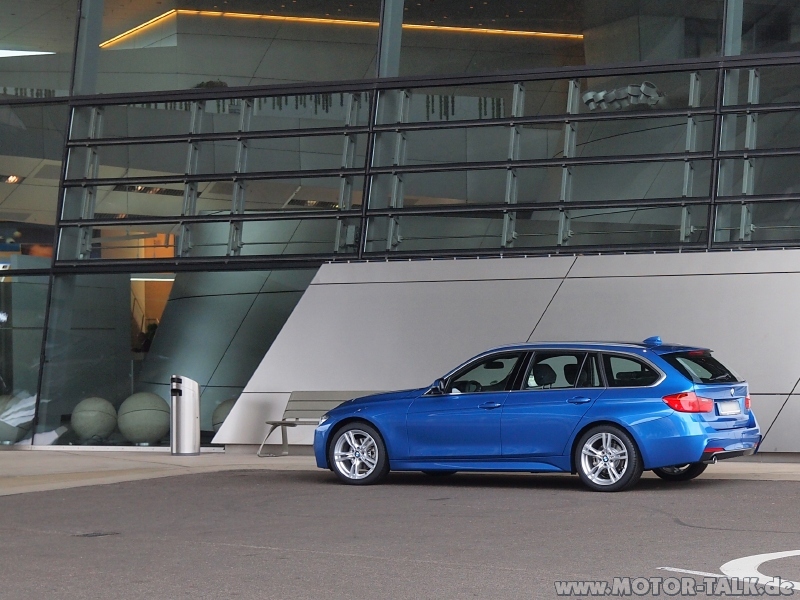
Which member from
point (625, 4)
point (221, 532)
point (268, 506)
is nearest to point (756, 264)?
point (625, 4)

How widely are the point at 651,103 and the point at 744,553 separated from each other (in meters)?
11.4

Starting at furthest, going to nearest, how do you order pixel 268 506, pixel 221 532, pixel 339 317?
1. pixel 339 317
2. pixel 268 506
3. pixel 221 532

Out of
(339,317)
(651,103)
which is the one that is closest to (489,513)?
(339,317)

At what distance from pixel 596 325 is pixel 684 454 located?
5135 millimetres

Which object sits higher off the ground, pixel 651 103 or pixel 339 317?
pixel 651 103

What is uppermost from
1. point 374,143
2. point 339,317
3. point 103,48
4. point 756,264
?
→ point 103,48

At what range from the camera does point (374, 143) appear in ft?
62.3

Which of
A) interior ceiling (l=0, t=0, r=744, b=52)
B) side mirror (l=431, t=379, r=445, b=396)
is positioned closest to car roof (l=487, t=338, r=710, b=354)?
side mirror (l=431, t=379, r=445, b=396)

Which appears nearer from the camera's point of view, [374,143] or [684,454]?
[684,454]

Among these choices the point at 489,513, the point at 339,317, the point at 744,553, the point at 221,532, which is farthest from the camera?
the point at 339,317

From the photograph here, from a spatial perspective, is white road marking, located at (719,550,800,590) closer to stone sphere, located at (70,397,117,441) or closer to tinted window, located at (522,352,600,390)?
tinted window, located at (522,352,600,390)

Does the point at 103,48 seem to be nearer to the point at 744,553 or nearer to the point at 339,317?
the point at 339,317

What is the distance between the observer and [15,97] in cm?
2038

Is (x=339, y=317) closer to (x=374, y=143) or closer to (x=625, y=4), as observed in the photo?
(x=374, y=143)
